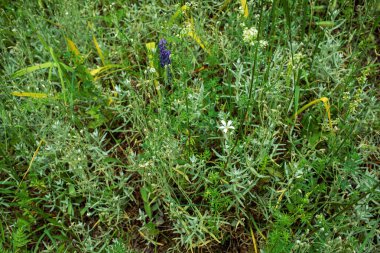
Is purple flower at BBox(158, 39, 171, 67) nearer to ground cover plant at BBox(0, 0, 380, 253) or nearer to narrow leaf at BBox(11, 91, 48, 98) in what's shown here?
ground cover plant at BBox(0, 0, 380, 253)

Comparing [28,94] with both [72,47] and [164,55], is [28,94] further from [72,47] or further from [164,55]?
[164,55]

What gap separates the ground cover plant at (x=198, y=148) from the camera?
228cm

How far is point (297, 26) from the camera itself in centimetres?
305

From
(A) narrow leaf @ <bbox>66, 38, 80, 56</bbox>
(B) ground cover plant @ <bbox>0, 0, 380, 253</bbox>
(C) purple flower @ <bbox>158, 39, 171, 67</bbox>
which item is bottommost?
(B) ground cover plant @ <bbox>0, 0, 380, 253</bbox>

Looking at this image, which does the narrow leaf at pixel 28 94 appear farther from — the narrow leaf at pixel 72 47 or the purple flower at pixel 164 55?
the purple flower at pixel 164 55

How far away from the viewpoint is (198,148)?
103 inches

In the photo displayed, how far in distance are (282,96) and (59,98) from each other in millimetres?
1455

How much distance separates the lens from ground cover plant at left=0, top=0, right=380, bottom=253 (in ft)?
7.48

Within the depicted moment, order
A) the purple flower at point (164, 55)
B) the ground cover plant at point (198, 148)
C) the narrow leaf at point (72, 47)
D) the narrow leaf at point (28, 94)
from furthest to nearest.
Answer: the narrow leaf at point (72, 47), the narrow leaf at point (28, 94), the purple flower at point (164, 55), the ground cover plant at point (198, 148)

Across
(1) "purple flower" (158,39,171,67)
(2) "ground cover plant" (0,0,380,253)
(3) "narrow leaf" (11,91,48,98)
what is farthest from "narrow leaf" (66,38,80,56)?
(1) "purple flower" (158,39,171,67)

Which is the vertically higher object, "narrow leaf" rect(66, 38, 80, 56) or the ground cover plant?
"narrow leaf" rect(66, 38, 80, 56)

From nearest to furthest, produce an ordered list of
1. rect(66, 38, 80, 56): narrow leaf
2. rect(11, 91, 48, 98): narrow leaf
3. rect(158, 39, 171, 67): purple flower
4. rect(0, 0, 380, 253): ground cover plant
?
rect(0, 0, 380, 253): ground cover plant → rect(158, 39, 171, 67): purple flower → rect(11, 91, 48, 98): narrow leaf → rect(66, 38, 80, 56): narrow leaf

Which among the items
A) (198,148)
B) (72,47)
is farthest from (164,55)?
(72,47)

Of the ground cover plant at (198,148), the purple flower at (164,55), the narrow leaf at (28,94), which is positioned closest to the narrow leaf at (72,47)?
the ground cover plant at (198,148)
